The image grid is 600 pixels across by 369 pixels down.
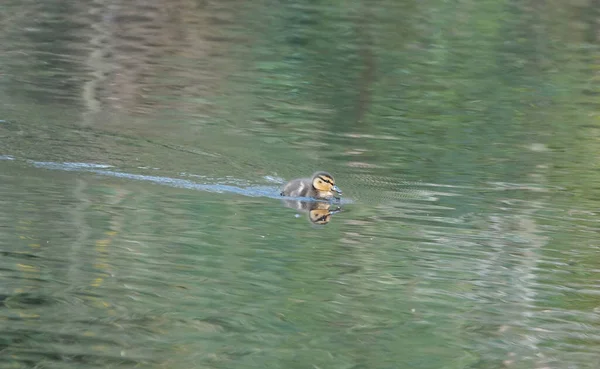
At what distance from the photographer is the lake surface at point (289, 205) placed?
6949mm

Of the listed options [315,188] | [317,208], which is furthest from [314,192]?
[317,208]

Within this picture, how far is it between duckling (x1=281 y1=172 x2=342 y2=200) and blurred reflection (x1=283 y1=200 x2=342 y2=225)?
74 mm

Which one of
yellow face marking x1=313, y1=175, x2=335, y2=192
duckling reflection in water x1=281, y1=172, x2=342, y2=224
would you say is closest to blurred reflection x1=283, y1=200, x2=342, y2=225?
duckling reflection in water x1=281, y1=172, x2=342, y2=224

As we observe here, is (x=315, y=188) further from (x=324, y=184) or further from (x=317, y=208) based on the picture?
(x=317, y=208)

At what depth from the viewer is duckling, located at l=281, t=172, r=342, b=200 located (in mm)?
10477

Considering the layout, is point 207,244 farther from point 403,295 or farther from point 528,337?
point 528,337

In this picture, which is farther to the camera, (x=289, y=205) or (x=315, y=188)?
(x=315, y=188)

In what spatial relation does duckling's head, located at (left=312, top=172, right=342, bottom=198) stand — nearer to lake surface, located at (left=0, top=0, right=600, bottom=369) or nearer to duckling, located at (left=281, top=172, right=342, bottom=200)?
duckling, located at (left=281, top=172, right=342, bottom=200)

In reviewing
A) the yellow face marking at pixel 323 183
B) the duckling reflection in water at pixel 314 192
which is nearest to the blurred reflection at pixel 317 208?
the duckling reflection in water at pixel 314 192

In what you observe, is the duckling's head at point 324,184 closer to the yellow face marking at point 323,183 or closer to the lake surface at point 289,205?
the yellow face marking at point 323,183

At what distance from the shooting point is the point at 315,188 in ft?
34.3

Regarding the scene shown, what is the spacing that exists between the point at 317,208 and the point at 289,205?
0.23m

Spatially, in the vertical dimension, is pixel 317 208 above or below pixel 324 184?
below

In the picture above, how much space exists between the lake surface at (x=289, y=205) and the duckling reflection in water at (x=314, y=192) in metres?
0.08
